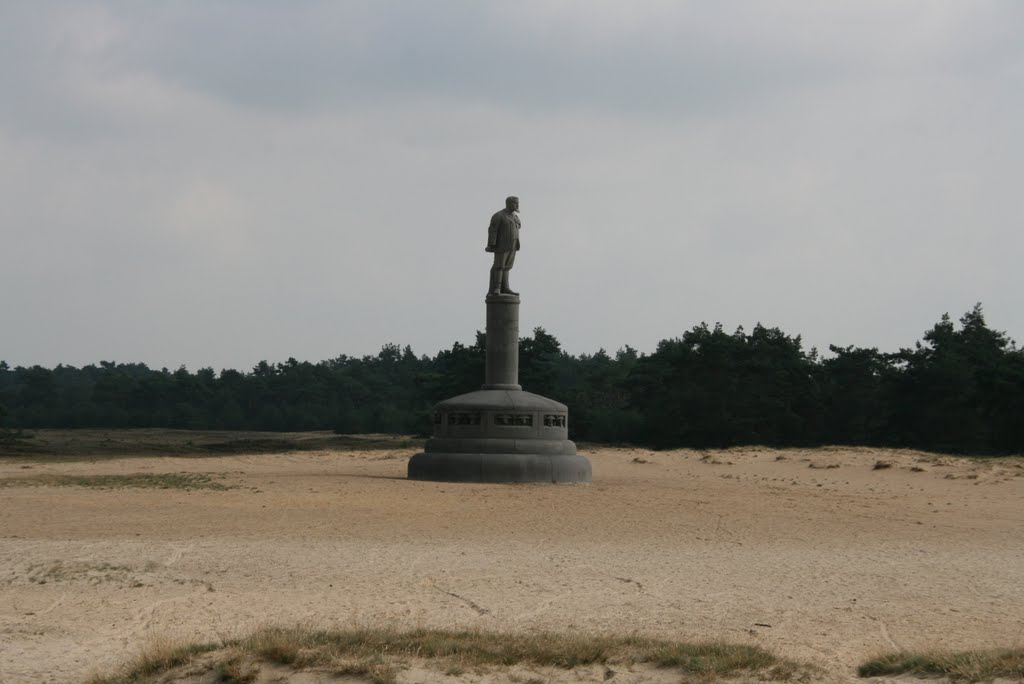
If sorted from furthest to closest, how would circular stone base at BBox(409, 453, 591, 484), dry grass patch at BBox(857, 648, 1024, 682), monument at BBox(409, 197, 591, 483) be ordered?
monument at BBox(409, 197, 591, 483) < circular stone base at BBox(409, 453, 591, 484) < dry grass patch at BBox(857, 648, 1024, 682)

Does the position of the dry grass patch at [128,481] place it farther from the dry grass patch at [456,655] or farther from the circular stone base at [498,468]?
the dry grass patch at [456,655]

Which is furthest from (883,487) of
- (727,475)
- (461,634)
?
(461,634)

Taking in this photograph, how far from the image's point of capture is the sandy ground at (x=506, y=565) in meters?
10.0

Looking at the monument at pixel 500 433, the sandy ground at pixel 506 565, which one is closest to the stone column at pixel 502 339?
the monument at pixel 500 433

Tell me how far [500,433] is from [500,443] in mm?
301

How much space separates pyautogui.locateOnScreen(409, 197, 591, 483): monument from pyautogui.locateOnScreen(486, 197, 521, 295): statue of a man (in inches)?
10.0

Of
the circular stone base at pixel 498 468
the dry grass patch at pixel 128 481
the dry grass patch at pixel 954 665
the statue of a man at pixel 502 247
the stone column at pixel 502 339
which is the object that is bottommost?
the dry grass patch at pixel 954 665

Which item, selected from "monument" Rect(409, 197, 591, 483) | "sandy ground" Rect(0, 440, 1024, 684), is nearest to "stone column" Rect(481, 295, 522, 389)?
"monument" Rect(409, 197, 591, 483)

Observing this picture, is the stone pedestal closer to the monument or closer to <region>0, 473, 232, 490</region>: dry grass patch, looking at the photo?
the monument

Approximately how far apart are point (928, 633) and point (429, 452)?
1589cm

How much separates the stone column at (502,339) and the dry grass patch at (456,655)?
651 inches

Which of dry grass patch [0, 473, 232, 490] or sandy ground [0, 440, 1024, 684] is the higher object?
dry grass patch [0, 473, 232, 490]

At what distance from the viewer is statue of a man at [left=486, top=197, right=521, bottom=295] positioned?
85.7 ft

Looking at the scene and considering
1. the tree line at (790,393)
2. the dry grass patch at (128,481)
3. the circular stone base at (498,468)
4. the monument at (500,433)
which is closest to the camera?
the dry grass patch at (128,481)
